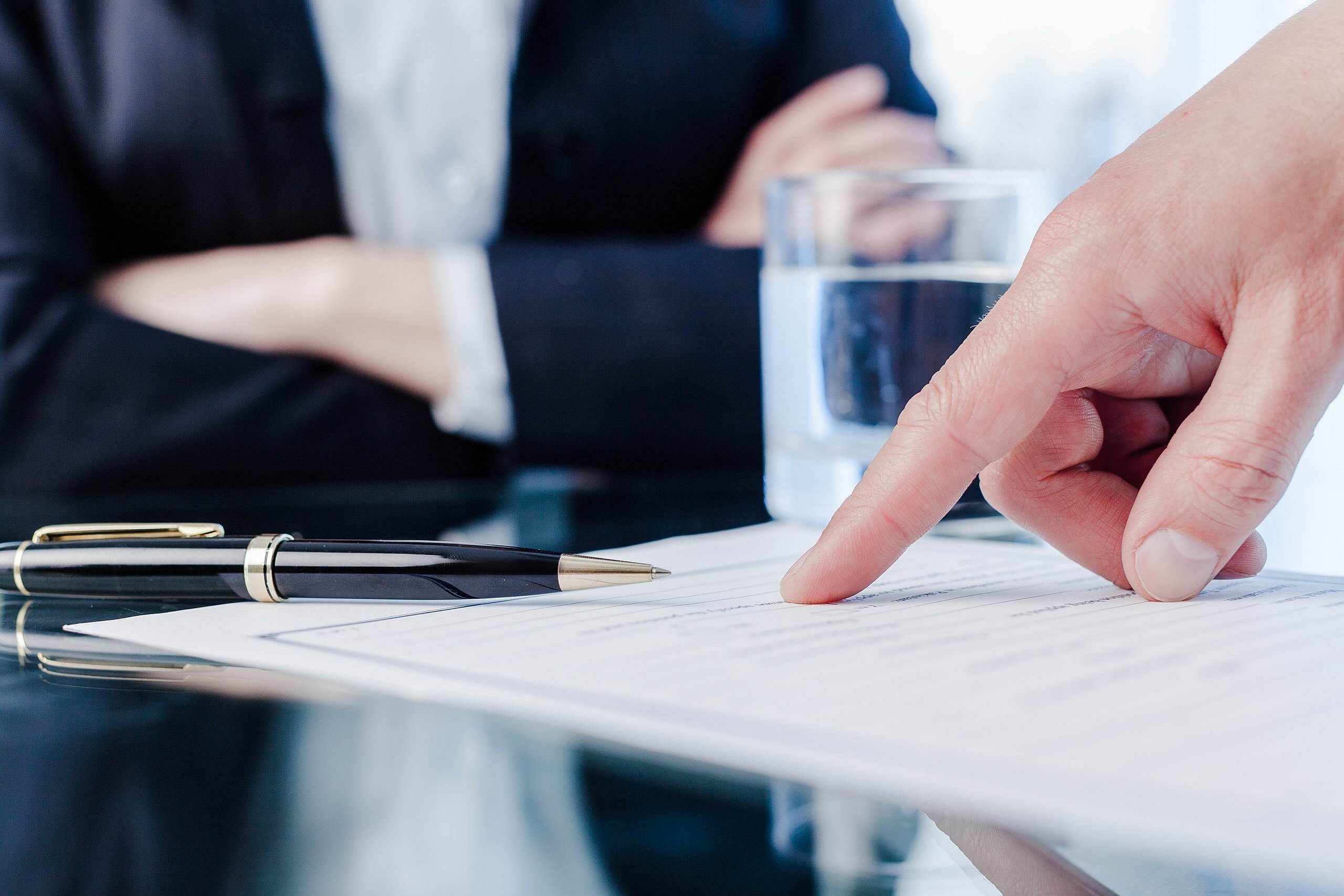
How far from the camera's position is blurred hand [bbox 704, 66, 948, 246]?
956 mm

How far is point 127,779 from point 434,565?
124 millimetres

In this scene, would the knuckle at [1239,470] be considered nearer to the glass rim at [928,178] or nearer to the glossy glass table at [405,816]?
the glossy glass table at [405,816]

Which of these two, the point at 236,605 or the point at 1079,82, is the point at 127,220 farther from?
the point at 1079,82

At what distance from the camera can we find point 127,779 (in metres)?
0.23

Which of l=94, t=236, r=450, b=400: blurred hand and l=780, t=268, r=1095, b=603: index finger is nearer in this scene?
l=780, t=268, r=1095, b=603: index finger

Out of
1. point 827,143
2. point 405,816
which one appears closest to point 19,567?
point 405,816

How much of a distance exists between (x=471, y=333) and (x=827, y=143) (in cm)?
35

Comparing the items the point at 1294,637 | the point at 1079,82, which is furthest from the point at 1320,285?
the point at 1079,82

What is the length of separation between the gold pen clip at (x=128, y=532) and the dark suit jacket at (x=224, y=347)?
451 mm

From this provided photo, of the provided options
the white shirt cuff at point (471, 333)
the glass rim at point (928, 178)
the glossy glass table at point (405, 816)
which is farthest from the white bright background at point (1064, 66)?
the glossy glass table at point (405, 816)

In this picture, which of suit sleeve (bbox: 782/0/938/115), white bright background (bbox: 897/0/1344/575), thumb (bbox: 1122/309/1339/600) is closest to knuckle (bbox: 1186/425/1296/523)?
thumb (bbox: 1122/309/1339/600)

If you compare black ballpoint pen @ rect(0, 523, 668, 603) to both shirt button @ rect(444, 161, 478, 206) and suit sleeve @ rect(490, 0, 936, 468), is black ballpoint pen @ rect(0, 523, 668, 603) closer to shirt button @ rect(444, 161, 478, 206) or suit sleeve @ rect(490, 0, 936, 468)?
suit sleeve @ rect(490, 0, 936, 468)

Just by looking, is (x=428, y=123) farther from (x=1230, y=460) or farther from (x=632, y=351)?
(x=1230, y=460)

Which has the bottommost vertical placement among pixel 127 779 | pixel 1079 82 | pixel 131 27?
pixel 1079 82
